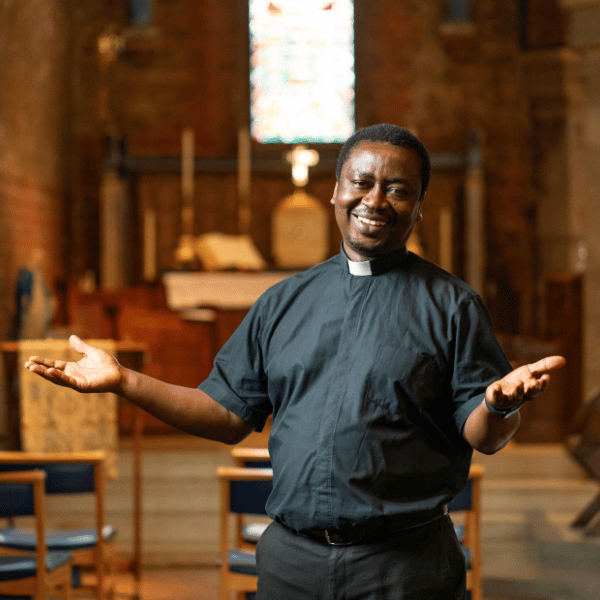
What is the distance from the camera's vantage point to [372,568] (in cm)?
126

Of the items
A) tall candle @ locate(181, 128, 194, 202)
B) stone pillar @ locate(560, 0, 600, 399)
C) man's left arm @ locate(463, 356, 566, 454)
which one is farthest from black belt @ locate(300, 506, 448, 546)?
tall candle @ locate(181, 128, 194, 202)

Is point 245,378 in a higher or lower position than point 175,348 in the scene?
higher

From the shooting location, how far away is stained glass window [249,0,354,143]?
10.2 m

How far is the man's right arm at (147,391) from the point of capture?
1316 millimetres

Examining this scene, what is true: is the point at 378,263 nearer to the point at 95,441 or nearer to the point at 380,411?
the point at 380,411

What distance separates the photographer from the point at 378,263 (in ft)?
4.57

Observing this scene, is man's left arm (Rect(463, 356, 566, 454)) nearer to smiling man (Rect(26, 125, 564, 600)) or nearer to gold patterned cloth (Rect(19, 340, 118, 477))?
smiling man (Rect(26, 125, 564, 600))

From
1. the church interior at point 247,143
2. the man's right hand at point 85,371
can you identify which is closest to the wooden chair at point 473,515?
the man's right hand at point 85,371

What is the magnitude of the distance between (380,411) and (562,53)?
30.0 feet

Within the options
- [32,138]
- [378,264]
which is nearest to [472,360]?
[378,264]

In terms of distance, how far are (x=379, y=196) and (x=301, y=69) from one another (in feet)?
30.7

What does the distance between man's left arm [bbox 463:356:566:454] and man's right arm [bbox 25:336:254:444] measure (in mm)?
420

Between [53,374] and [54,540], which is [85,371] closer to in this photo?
[53,374]

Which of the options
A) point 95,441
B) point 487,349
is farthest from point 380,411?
point 95,441
